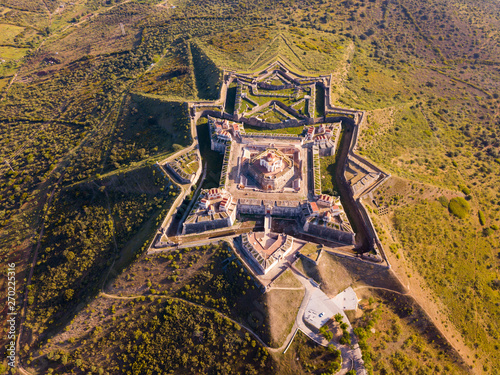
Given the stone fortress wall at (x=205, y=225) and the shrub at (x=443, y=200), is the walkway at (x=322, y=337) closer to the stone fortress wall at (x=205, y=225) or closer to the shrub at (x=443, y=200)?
the stone fortress wall at (x=205, y=225)

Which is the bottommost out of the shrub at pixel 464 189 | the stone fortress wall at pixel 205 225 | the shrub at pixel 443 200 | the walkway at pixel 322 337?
the walkway at pixel 322 337

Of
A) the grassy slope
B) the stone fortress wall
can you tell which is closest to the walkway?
the stone fortress wall

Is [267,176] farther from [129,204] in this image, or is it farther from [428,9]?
[428,9]

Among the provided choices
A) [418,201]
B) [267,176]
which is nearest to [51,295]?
[267,176]

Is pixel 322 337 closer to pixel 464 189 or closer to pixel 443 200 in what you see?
pixel 443 200

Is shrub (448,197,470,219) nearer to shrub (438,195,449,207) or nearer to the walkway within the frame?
shrub (438,195,449,207)

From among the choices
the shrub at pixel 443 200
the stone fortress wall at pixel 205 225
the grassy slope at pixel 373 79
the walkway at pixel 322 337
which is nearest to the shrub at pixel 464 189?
the grassy slope at pixel 373 79

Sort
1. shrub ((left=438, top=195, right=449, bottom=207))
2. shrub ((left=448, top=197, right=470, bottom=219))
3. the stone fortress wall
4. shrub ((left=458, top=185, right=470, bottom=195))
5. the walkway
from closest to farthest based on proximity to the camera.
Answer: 1. the walkway
2. the stone fortress wall
3. shrub ((left=448, top=197, right=470, bottom=219))
4. shrub ((left=438, top=195, right=449, bottom=207))
5. shrub ((left=458, top=185, right=470, bottom=195))

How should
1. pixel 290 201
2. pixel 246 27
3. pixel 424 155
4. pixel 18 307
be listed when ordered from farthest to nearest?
pixel 246 27
pixel 424 155
pixel 290 201
pixel 18 307
